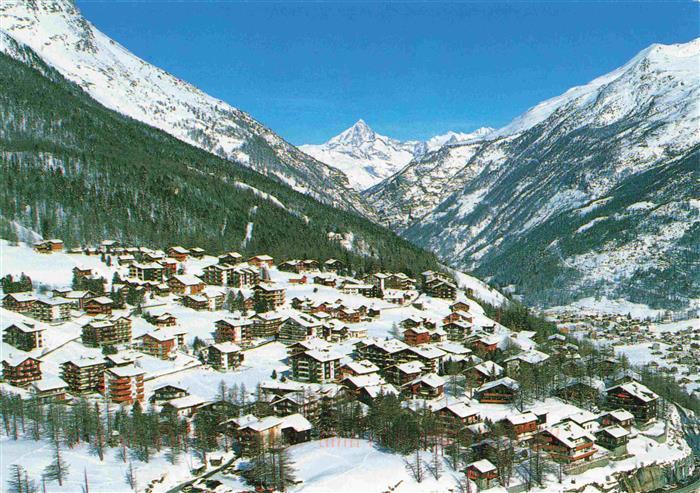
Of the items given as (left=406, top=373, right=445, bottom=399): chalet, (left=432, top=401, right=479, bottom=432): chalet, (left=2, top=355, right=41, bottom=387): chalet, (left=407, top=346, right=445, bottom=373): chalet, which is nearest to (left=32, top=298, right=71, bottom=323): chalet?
(left=2, top=355, right=41, bottom=387): chalet

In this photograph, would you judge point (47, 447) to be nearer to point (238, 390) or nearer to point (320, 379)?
point (238, 390)

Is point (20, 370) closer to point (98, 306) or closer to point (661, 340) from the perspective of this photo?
point (98, 306)

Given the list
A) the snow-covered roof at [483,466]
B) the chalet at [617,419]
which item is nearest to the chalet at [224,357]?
the snow-covered roof at [483,466]

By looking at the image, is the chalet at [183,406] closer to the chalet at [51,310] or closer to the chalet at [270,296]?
the chalet at [51,310]

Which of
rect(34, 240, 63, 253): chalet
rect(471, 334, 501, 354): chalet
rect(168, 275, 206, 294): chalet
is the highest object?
rect(34, 240, 63, 253): chalet

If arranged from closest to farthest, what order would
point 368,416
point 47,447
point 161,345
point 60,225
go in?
point 47,447
point 368,416
point 161,345
point 60,225

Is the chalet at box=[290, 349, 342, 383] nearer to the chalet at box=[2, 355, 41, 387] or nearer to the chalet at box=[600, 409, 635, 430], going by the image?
the chalet at box=[2, 355, 41, 387]

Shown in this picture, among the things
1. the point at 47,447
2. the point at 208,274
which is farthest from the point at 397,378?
the point at 208,274
